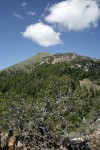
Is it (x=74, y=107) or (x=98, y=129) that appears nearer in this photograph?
(x=74, y=107)

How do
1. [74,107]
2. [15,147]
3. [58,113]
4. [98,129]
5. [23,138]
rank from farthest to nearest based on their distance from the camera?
[98,129] < [74,107] < [58,113] < [23,138] < [15,147]

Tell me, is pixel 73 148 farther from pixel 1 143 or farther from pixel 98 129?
pixel 98 129

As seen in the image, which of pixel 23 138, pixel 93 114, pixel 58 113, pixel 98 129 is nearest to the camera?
pixel 23 138

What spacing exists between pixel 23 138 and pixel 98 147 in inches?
510

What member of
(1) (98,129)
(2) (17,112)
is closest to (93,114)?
(1) (98,129)

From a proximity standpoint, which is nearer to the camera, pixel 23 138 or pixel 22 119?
pixel 23 138

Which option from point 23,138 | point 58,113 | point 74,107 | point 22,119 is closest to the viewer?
point 23,138

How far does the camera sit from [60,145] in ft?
134

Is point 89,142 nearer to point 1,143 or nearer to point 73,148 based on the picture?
point 73,148

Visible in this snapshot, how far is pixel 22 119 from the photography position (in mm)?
40812

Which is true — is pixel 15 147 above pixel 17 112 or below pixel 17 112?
below

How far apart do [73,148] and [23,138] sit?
844 cm

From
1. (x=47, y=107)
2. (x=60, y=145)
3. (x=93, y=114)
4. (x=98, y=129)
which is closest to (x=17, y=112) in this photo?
(x=47, y=107)

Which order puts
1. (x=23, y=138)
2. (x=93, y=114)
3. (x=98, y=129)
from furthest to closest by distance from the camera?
(x=93, y=114) < (x=98, y=129) < (x=23, y=138)
